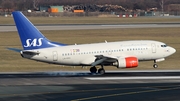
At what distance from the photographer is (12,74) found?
55.8 meters

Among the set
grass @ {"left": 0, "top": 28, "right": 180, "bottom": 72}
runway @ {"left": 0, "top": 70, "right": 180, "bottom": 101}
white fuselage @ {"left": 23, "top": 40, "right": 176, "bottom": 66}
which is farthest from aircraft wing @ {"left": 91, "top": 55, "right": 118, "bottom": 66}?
grass @ {"left": 0, "top": 28, "right": 180, "bottom": 72}

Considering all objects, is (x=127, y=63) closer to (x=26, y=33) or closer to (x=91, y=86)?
(x=91, y=86)

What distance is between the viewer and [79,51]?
181 feet

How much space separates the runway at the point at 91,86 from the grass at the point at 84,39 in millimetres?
9453

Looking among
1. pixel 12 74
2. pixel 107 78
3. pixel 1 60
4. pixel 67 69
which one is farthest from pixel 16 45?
pixel 107 78

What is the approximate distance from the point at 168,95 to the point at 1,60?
129 ft

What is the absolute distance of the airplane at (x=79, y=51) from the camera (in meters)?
53.8

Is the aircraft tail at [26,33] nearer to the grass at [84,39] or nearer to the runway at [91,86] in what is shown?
the runway at [91,86]

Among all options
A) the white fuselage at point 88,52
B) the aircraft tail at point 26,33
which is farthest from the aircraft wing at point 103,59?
the aircraft tail at point 26,33

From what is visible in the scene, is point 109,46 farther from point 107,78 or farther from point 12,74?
point 12,74

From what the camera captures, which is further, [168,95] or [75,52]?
[75,52]

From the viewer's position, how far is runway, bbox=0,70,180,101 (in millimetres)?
38281

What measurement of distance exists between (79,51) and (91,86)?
11.0m

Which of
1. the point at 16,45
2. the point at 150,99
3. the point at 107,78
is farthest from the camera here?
the point at 16,45
